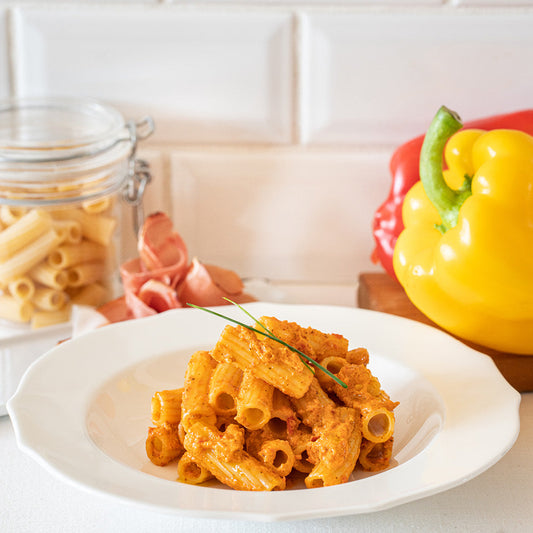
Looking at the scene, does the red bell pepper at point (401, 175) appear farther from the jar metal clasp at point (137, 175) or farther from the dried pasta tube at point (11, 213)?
the dried pasta tube at point (11, 213)

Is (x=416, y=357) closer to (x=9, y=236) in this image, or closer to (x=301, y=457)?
(x=301, y=457)

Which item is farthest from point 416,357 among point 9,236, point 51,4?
point 51,4

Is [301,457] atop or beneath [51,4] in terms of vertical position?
beneath

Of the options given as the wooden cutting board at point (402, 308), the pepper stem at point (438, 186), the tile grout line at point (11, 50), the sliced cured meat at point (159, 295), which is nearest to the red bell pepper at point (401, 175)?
the wooden cutting board at point (402, 308)

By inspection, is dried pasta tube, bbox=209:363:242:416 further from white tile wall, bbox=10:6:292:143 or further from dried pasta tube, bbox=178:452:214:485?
white tile wall, bbox=10:6:292:143

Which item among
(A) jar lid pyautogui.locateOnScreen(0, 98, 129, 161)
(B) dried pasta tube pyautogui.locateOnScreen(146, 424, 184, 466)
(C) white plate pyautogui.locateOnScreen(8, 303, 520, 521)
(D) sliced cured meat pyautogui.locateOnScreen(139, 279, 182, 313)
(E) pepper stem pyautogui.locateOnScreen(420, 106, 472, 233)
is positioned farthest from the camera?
(A) jar lid pyautogui.locateOnScreen(0, 98, 129, 161)

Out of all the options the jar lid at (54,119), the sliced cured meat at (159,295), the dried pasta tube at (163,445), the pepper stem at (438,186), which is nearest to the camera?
the dried pasta tube at (163,445)

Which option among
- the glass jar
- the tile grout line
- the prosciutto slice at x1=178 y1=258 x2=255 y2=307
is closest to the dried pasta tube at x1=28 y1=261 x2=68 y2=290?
the glass jar
